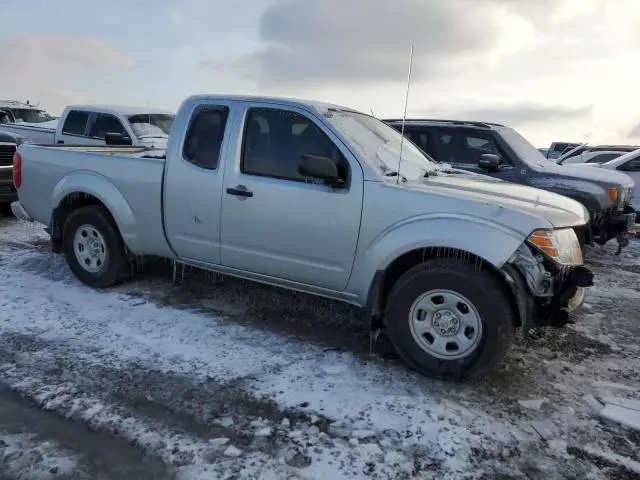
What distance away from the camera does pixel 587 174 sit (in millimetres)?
7809

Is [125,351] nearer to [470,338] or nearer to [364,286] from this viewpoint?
[364,286]

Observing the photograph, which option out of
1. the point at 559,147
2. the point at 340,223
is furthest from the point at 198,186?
the point at 559,147

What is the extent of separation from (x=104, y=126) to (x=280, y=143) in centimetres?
743

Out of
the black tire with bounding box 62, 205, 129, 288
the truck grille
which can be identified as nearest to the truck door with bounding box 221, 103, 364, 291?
the black tire with bounding box 62, 205, 129, 288

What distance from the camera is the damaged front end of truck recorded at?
354 centimetres

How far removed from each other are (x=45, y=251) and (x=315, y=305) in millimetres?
3768

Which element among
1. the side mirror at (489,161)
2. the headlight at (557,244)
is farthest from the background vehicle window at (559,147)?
the headlight at (557,244)

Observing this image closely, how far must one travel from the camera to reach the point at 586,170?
823 cm

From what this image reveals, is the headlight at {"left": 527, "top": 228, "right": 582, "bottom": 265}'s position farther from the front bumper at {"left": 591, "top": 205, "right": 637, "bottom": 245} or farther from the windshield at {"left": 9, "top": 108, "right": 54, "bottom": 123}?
the windshield at {"left": 9, "top": 108, "right": 54, "bottom": 123}

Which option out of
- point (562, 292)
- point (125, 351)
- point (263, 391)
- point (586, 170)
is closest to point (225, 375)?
point (263, 391)

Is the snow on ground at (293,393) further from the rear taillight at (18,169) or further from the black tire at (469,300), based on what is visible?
the rear taillight at (18,169)

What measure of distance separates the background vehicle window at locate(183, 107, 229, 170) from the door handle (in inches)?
11.0

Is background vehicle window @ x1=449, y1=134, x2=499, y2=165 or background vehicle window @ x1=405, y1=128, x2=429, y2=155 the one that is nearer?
background vehicle window @ x1=449, y1=134, x2=499, y2=165

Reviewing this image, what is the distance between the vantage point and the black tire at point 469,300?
11.7 ft
